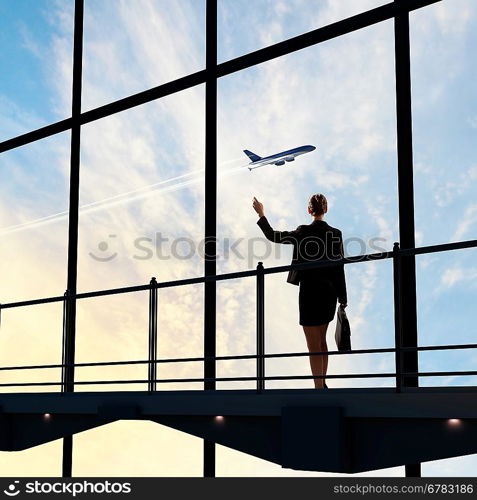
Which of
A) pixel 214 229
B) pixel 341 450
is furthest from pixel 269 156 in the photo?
pixel 341 450

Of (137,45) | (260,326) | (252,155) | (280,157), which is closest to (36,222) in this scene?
(137,45)

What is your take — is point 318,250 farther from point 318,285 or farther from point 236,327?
point 236,327

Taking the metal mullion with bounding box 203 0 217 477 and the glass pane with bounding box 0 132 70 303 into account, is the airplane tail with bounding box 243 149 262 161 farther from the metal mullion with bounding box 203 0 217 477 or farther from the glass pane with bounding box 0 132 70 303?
the glass pane with bounding box 0 132 70 303

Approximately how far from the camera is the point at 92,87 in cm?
883

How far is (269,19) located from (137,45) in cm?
166

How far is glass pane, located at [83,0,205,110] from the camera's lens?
308 inches

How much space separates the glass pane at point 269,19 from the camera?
22.5ft

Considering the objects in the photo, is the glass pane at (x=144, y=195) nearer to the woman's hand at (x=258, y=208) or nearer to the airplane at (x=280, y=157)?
the airplane at (x=280, y=157)

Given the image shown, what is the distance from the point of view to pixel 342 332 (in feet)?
18.0

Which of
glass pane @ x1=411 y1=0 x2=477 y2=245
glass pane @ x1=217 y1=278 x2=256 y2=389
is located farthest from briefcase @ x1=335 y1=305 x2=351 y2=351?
glass pane @ x1=217 y1=278 x2=256 y2=389

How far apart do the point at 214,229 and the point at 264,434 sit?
8.81ft

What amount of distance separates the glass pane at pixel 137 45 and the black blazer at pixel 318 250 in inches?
102

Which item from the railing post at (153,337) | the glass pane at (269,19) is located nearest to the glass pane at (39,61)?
the glass pane at (269,19)
